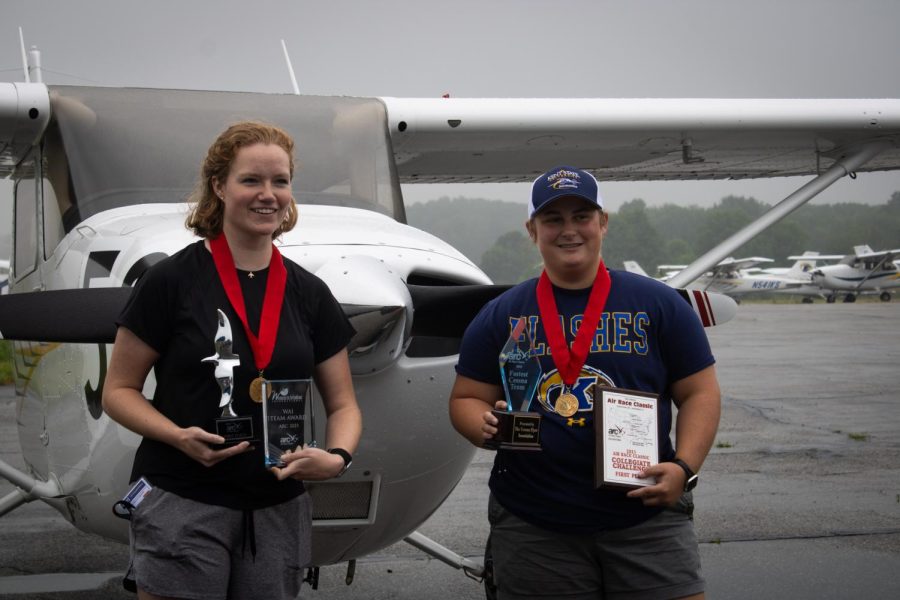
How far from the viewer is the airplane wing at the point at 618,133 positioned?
574cm

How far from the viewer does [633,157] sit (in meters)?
7.04

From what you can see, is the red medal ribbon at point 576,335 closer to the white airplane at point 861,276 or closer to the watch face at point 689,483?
the watch face at point 689,483

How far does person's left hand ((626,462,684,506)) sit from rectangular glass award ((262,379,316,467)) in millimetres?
763

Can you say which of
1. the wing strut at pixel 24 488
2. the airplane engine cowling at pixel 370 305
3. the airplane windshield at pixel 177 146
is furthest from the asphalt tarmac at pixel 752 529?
the airplane engine cowling at pixel 370 305

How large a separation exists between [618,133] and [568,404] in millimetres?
4004

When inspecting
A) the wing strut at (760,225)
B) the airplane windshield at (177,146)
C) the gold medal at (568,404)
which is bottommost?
the gold medal at (568,404)

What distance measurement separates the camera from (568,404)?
239 cm

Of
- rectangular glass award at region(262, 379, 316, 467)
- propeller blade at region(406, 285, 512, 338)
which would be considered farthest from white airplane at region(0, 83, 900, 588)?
rectangular glass award at region(262, 379, 316, 467)

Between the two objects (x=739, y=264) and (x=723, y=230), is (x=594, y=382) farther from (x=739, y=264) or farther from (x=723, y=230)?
(x=723, y=230)

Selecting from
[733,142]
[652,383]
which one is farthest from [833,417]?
[652,383]

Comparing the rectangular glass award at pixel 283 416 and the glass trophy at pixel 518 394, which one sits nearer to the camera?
the rectangular glass award at pixel 283 416

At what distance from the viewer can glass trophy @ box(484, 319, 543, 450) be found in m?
2.34

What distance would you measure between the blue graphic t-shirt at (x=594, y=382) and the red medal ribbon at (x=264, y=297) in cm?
60

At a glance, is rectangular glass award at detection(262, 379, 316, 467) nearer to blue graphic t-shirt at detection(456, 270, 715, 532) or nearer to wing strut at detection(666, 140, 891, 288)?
blue graphic t-shirt at detection(456, 270, 715, 532)
